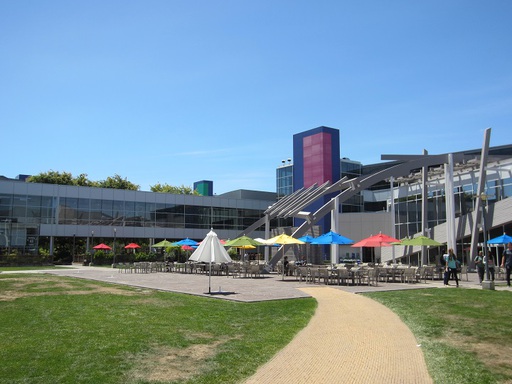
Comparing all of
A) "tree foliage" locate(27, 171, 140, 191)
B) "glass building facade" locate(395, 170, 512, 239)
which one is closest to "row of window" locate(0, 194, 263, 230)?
"tree foliage" locate(27, 171, 140, 191)

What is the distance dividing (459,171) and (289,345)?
1267 inches

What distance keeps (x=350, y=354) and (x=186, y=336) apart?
3.25 metres

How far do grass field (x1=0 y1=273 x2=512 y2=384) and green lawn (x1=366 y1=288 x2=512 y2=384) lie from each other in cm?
2

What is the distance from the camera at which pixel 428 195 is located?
39.9m

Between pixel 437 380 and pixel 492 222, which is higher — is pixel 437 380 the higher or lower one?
the lower one

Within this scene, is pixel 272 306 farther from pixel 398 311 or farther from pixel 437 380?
pixel 437 380

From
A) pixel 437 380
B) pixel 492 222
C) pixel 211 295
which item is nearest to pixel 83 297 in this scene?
pixel 211 295

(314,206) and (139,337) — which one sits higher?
(314,206)

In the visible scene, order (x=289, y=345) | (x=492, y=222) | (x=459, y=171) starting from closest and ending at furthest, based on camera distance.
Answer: (x=289, y=345), (x=492, y=222), (x=459, y=171)

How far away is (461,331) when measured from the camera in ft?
32.8

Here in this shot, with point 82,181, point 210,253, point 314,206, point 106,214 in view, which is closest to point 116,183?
point 82,181

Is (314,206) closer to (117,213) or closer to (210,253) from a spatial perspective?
(117,213)

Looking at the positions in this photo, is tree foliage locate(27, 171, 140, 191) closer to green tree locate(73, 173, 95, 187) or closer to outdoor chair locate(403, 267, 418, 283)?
green tree locate(73, 173, 95, 187)

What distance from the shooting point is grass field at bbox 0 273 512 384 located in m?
6.78
